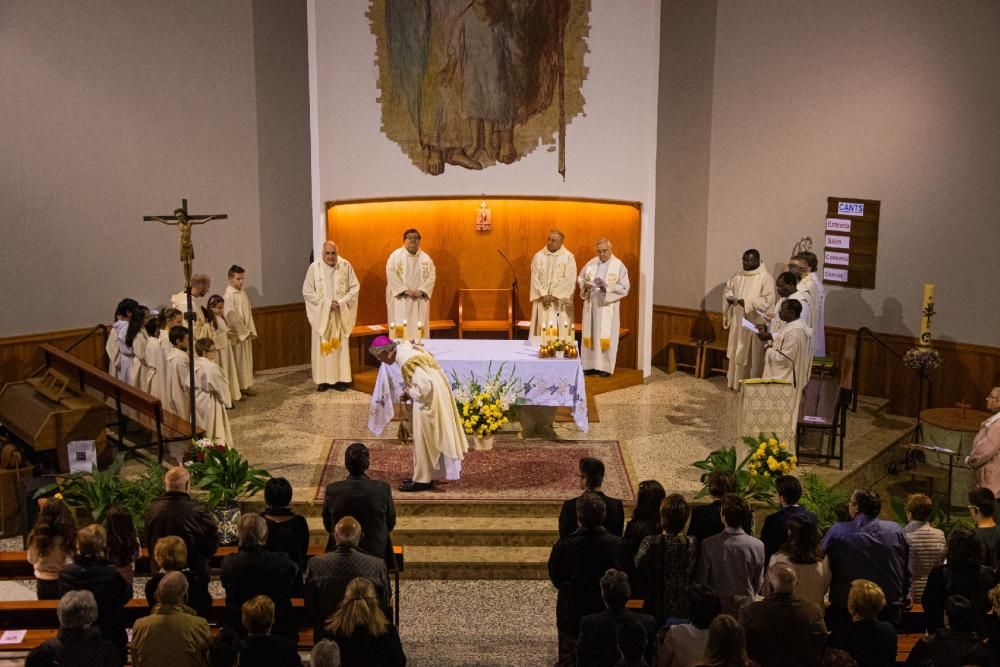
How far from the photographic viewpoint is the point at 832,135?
14273mm

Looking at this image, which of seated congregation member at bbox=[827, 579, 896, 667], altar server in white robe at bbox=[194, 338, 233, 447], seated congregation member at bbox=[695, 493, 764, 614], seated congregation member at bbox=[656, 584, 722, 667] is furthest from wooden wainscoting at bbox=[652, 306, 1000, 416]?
seated congregation member at bbox=[656, 584, 722, 667]

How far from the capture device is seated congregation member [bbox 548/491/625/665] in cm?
652

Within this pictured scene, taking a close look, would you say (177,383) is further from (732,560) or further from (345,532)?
(732,560)

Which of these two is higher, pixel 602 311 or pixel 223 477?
pixel 602 311

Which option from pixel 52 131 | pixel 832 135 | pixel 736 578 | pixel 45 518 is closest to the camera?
pixel 736 578

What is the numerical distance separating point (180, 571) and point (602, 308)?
902 centimetres

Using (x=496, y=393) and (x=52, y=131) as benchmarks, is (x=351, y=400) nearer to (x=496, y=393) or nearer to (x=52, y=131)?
(x=496, y=393)

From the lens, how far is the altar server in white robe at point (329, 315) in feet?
46.7

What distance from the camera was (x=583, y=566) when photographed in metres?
6.54

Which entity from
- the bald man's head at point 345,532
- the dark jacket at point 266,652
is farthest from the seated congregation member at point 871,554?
the dark jacket at point 266,652

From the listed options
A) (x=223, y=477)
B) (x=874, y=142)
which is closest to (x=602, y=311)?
(x=874, y=142)

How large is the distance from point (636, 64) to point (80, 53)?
6.67m

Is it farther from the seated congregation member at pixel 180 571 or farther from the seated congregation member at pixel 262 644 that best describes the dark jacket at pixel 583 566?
the seated congregation member at pixel 180 571

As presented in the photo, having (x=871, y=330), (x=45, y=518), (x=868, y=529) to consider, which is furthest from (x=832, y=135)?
(x=45, y=518)
